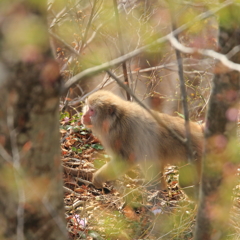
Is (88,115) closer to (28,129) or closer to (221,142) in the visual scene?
(221,142)

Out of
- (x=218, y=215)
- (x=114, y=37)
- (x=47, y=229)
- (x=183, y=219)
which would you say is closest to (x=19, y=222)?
(x=47, y=229)

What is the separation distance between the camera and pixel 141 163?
16.5 ft

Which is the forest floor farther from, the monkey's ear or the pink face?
the monkey's ear

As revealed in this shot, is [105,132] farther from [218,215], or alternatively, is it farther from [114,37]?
[218,215]

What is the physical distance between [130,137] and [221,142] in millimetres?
2680

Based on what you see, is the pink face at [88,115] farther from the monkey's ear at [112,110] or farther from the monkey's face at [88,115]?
the monkey's ear at [112,110]

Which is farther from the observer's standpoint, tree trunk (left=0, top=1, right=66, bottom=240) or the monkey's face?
the monkey's face

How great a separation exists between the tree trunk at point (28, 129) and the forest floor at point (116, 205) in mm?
1929

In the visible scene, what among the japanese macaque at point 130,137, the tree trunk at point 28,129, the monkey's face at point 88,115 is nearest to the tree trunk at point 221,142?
the tree trunk at point 28,129

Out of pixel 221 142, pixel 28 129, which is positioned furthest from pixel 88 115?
pixel 28 129

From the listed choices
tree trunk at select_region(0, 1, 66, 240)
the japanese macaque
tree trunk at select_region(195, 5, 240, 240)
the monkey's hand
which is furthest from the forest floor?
tree trunk at select_region(0, 1, 66, 240)

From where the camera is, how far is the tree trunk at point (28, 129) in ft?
5.16

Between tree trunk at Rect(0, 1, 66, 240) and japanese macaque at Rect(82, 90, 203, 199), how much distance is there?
293cm

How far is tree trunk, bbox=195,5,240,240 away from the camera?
2.18m
